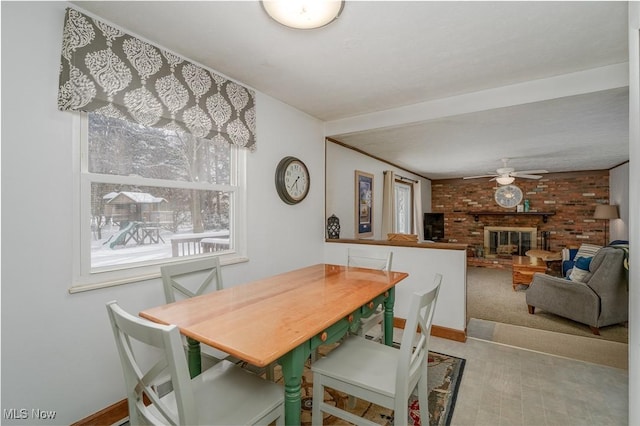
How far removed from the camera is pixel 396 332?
310 centimetres

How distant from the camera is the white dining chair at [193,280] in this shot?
180 cm

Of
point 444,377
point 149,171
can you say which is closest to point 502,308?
point 444,377

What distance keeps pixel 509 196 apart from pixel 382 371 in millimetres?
6786

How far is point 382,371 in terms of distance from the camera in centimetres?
146

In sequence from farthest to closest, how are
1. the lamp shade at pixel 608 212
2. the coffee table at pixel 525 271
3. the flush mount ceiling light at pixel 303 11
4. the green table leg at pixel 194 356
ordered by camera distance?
the lamp shade at pixel 608 212, the coffee table at pixel 525 271, the green table leg at pixel 194 356, the flush mount ceiling light at pixel 303 11

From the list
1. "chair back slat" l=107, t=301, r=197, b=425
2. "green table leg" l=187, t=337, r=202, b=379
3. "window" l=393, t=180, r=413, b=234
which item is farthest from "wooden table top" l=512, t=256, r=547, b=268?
"chair back slat" l=107, t=301, r=197, b=425

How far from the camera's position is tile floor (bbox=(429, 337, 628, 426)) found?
5.93 feet

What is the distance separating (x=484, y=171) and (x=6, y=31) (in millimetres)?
7292

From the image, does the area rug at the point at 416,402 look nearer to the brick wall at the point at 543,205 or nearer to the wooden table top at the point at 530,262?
the wooden table top at the point at 530,262

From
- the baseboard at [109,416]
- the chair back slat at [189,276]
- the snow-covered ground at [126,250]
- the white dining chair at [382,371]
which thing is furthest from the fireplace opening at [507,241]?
the baseboard at [109,416]

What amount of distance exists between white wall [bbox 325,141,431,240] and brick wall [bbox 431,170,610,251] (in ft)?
11.5

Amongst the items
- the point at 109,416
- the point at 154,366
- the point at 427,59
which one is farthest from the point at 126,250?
the point at 427,59

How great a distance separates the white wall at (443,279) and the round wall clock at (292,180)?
101 centimetres

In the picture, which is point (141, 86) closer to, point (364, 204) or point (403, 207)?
point (364, 204)
